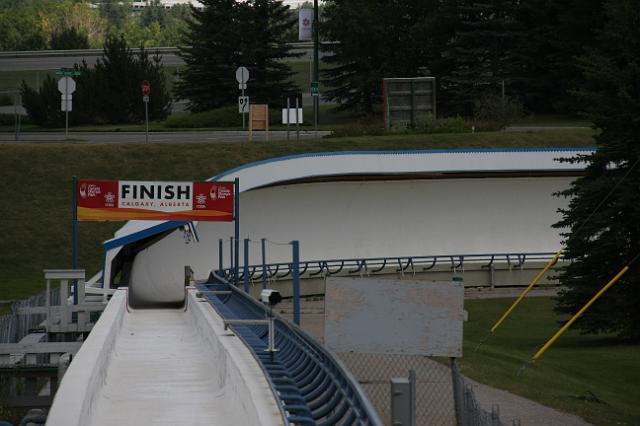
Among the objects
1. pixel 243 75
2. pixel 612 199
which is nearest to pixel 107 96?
pixel 243 75

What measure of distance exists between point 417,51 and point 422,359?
164ft

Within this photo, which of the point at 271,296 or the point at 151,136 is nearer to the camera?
the point at 271,296

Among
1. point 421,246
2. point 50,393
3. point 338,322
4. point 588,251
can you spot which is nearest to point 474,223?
point 421,246

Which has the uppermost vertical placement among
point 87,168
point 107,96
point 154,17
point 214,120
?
point 154,17

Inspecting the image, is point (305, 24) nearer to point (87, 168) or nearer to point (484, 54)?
point (484, 54)

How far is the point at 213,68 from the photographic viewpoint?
70062 mm

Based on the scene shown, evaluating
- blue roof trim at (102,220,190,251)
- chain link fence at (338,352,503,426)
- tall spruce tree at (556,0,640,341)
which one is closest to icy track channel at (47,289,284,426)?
chain link fence at (338,352,503,426)

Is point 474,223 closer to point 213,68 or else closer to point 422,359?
point 422,359

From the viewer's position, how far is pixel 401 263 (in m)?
39.6

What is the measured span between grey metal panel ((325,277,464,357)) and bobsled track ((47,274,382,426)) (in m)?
0.58

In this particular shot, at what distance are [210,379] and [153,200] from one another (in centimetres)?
1233

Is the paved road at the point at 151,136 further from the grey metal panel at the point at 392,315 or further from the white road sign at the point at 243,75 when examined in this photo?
the grey metal panel at the point at 392,315

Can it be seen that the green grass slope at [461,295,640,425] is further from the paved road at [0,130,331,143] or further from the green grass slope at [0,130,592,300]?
the paved road at [0,130,331,143]

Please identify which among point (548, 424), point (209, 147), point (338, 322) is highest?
point (209, 147)
